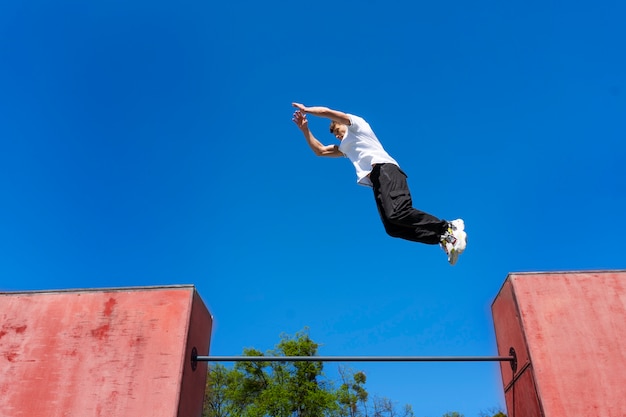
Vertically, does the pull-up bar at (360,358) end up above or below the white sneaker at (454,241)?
below

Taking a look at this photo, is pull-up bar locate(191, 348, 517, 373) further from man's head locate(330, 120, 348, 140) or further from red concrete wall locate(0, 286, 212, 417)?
man's head locate(330, 120, 348, 140)

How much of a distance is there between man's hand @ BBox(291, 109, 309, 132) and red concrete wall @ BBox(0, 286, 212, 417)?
2085mm

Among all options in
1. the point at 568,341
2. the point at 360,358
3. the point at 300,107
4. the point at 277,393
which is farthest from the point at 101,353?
the point at 277,393

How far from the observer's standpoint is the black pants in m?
4.31

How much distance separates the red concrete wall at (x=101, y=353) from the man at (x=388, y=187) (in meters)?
1.92

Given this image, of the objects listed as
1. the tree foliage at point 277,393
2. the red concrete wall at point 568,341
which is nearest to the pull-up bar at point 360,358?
the red concrete wall at point 568,341

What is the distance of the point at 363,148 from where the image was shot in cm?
478

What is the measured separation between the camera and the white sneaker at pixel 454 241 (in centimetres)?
421

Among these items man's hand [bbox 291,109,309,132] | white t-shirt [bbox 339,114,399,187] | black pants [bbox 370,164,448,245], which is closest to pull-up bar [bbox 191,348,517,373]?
black pants [bbox 370,164,448,245]

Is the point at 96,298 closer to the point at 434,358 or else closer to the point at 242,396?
the point at 434,358

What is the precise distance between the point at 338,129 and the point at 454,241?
1.73 metres

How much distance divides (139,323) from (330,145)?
8.78ft

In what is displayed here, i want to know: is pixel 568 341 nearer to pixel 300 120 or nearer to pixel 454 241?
pixel 454 241

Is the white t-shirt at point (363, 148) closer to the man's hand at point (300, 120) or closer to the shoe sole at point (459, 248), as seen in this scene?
the man's hand at point (300, 120)
